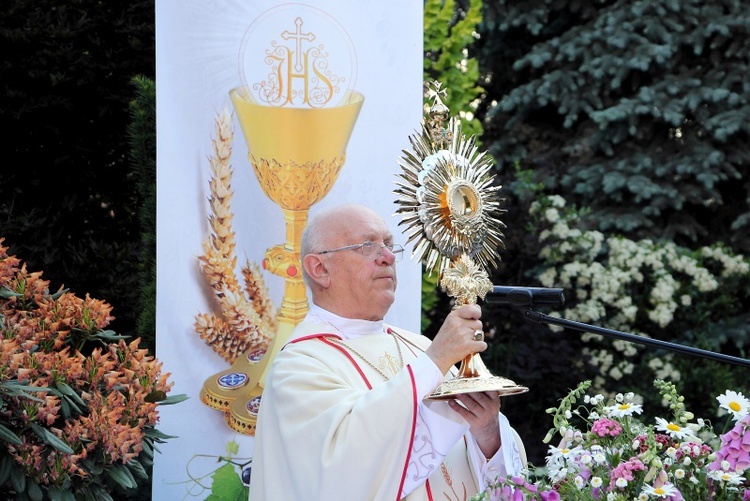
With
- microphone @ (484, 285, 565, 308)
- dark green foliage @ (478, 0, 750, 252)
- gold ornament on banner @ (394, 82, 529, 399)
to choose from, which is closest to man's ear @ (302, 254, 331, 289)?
gold ornament on banner @ (394, 82, 529, 399)

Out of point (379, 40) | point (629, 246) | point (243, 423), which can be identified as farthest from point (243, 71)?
point (629, 246)

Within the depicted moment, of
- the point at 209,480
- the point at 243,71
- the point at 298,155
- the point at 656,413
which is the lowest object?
the point at 656,413

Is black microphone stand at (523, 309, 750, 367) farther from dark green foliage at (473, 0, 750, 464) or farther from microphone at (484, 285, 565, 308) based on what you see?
dark green foliage at (473, 0, 750, 464)

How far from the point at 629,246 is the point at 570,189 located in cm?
135

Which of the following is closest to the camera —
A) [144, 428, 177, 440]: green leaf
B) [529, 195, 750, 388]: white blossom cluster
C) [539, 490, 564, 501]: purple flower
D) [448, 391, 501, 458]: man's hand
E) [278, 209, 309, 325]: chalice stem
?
[539, 490, 564, 501]: purple flower

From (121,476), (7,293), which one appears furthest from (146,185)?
(121,476)

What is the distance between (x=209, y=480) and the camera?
459cm

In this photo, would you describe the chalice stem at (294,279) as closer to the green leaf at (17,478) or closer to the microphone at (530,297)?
the green leaf at (17,478)

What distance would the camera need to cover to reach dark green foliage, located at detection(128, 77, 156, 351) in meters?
5.38

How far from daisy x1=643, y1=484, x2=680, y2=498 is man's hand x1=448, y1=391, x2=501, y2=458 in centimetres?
88

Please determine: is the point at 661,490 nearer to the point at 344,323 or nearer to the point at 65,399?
the point at 344,323

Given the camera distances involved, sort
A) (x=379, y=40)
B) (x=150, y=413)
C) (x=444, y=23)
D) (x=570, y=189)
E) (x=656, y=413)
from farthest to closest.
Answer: (x=570, y=189) < (x=656, y=413) < (x=444, y=23) < (x=379, y=40) < (x=150, y=413)

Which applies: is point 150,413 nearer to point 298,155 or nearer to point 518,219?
point 298,155

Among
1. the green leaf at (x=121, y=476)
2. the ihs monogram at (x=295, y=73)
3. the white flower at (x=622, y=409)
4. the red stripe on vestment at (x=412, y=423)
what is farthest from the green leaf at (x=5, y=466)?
the white flower at (x=622, y=409)
